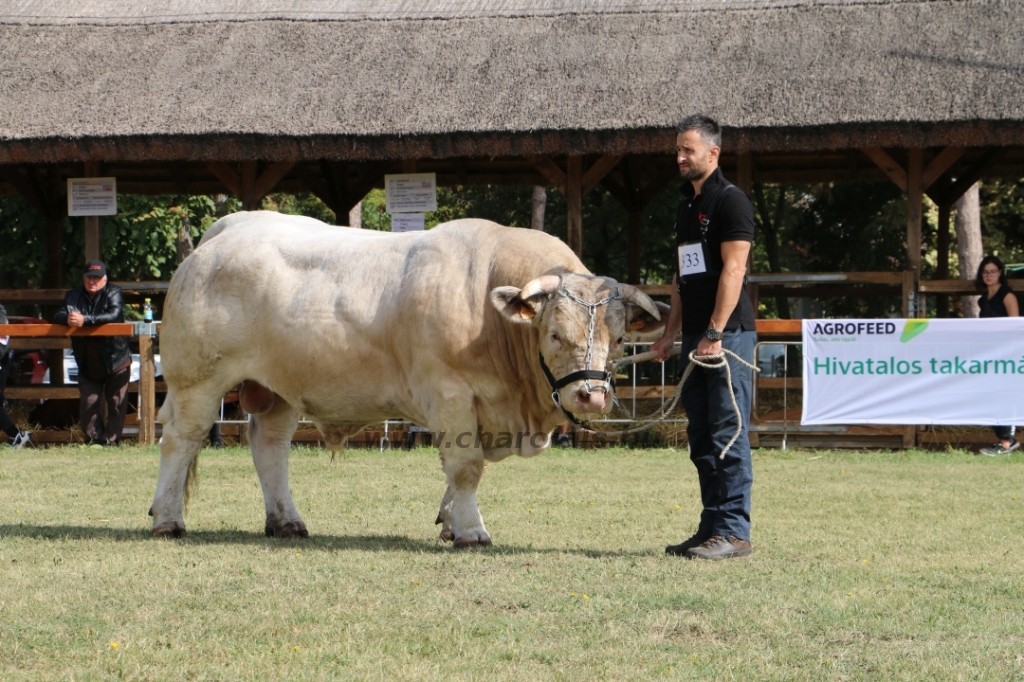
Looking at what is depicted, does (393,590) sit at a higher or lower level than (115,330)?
lower

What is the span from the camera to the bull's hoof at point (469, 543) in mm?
7105

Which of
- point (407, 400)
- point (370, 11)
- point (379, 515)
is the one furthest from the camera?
point (370, 11)

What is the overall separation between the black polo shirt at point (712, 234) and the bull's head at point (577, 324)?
0.25 meters

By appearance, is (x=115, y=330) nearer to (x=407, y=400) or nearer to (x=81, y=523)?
(x=81, y=523)

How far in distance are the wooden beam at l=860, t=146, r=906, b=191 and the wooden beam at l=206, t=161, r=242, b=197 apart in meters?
7.76

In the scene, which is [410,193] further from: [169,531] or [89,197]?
[169,531]

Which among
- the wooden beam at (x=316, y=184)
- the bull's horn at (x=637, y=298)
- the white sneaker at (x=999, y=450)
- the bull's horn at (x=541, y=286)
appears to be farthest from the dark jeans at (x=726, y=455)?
the wooden beam at (x=316, y=184)

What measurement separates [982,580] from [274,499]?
3.96m

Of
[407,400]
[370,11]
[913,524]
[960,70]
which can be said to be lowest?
[913,524]

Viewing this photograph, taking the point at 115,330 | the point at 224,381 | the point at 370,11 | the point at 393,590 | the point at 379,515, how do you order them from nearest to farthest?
1. the point at 393,590
2. the point at 224,381
3. the point at 379,515
4. the point at 115,330
5. the point at 370,11

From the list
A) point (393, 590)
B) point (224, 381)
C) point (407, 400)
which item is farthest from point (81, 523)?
point (393, 590)

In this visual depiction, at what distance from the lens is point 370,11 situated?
18.6 metres

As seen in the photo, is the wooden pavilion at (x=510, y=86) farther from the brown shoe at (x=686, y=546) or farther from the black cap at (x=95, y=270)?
the brown shoe at (x=686, y=546)

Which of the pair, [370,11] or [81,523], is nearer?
[81,523]
